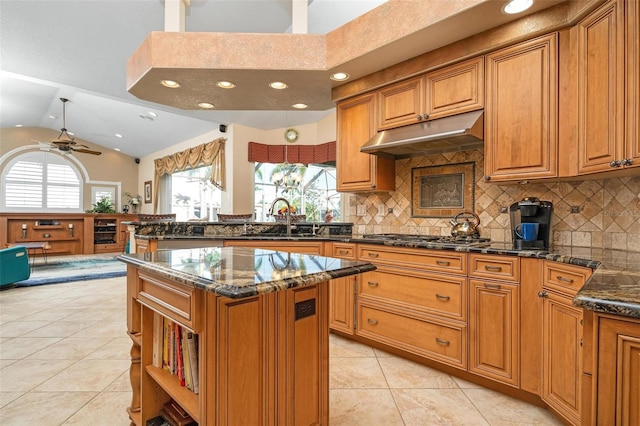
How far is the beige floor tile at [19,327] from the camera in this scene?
119 inches

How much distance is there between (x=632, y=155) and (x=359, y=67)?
1855 mm

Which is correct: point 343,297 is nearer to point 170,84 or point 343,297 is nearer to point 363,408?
point 363,408

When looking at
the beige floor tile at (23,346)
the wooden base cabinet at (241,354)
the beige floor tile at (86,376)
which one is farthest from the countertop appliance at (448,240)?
the beige floor tile at (23,346)

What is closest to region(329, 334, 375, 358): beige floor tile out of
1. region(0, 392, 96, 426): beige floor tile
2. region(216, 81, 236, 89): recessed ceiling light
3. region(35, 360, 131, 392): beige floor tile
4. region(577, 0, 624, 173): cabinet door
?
region(35, 360, 131, 392): beige floor tile

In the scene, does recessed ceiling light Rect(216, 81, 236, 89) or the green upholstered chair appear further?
the green upholstered chair

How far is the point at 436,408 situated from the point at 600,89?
1.98m

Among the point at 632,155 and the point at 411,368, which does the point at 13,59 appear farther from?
the point at 632,155

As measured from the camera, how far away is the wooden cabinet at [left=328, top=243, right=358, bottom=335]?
2.79 metres

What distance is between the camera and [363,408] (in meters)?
1.86

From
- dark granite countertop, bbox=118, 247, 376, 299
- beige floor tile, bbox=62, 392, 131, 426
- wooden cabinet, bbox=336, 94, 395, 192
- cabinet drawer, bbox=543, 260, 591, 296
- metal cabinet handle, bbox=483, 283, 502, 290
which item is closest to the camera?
dark granite countertop, bbox=118, 247, 376, 299

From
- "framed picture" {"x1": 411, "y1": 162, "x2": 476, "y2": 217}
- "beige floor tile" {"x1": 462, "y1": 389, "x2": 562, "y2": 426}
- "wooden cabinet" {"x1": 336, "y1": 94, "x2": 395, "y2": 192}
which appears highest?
"wooden cabinet" {"x1": 336, "y1": 94, "x2": 395, "y2": 192}

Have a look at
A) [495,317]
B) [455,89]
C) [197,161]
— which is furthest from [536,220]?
[197,161]

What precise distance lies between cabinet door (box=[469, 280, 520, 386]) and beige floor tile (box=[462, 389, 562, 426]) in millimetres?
110

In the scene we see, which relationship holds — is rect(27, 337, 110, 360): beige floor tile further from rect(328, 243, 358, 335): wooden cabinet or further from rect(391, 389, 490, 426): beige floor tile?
rect(391, 389, 490, 426): beige floor tile
